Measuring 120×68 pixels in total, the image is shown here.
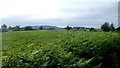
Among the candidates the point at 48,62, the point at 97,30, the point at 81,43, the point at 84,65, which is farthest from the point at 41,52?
the point at 97,30

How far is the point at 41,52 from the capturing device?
2.98 m

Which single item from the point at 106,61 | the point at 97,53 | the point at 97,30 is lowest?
the point at 106,61

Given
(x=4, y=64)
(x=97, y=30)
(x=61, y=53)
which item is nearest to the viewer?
(x=4, y=64)

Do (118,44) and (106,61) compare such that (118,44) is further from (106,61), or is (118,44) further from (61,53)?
(61,53)

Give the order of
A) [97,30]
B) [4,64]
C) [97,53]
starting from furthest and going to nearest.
Result: [97,30] → [97,53] → [4,64]

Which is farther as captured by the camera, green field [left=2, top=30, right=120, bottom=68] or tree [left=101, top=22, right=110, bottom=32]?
tree [left=101, top=22, right=110, bottom=32]

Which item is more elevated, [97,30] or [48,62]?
[97,30]

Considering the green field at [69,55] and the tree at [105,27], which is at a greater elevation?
the tree at [105,27]

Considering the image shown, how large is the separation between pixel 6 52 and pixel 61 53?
1175 mm

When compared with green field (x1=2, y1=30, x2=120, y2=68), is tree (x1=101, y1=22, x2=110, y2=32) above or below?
above

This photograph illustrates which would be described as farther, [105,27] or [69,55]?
[105,27]

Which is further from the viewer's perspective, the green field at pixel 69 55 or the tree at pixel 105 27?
the tree at pixel 105 27

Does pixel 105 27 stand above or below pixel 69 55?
above

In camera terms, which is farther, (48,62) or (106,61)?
(106,61)
